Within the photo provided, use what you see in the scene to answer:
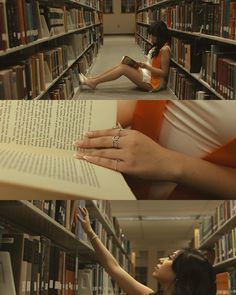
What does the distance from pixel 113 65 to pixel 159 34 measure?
1.04 feet

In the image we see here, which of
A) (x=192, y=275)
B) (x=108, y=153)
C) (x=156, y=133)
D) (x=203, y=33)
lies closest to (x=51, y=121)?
(x=108, y=153)

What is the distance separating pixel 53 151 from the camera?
147cm

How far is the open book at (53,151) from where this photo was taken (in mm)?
1339

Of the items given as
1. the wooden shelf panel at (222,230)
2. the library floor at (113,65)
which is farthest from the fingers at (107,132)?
the wooden shelf panel at (222,230)

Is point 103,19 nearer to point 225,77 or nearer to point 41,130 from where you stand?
point 225,77

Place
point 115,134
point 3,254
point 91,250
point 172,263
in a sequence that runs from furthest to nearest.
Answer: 1. point 91,250
2. point 172,263
3. point 115,134
4. point 3,254

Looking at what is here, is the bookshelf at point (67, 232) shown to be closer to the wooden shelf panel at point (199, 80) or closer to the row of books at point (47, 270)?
the row of books at point (47, 270)

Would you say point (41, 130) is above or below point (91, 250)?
above

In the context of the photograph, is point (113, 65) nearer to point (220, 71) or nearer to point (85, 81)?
point (85, 81)

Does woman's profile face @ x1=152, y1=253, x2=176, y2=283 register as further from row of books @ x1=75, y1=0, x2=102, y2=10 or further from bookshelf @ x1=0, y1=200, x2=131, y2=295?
row of books @ x1=75, y1=0, x2=102, y2=10

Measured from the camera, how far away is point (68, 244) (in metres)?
2.23

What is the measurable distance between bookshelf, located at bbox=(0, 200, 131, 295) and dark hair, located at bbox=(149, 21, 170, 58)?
0.73m

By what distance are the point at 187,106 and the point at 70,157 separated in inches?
14.7

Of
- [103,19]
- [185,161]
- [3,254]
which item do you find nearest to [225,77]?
[103,19]
